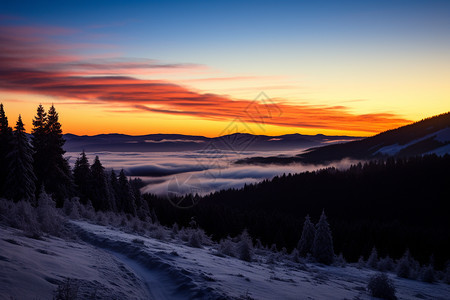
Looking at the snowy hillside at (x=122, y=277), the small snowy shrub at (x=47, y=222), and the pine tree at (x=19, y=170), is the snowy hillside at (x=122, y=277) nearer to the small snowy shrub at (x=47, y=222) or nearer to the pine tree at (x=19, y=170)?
the small snowy shrub at (x=47, y=222)

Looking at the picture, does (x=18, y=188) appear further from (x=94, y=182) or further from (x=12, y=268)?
(x=12, y=268)

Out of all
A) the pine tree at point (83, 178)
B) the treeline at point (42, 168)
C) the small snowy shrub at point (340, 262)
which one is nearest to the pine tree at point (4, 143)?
the treeline at point (42, 168)

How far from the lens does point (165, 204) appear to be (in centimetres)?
7212

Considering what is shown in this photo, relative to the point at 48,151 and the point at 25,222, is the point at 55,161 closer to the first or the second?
the point at 48,151

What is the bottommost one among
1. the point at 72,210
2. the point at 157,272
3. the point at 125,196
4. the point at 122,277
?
the point at 125,196

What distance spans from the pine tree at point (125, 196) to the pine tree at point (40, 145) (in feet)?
65.4

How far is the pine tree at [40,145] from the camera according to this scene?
105 ft

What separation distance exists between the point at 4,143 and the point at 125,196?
80.6ft

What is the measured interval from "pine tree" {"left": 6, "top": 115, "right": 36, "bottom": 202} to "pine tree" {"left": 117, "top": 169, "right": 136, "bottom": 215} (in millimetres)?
23977

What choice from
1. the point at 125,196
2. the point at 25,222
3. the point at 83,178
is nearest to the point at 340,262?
the point at 25,222

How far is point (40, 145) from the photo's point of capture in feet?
105

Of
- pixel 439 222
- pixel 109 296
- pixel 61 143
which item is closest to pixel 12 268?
pixel 109 296

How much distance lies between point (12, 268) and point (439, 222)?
502ft

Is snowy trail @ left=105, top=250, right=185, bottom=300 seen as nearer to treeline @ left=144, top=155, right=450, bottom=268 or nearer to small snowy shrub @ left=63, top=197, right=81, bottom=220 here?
small snowy shrub @ left=63, top=197, right=81, bottom=220
